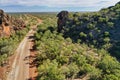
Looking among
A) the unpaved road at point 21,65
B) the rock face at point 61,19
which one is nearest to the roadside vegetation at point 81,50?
the rock face at point 61,19

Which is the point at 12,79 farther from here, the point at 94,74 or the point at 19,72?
the point at 94,74

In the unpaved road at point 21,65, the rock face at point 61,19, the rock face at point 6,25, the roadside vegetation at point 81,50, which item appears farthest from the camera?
the rock face at point 61,19

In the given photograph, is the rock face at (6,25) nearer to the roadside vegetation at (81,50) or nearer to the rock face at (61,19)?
the roadside vegetation at (81,50)

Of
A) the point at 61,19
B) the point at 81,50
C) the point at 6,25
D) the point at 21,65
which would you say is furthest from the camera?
the point at 61,19

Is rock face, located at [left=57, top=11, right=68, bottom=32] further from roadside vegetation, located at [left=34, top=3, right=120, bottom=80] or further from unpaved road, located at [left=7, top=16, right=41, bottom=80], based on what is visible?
unpaved road, located at [left=7, top=16, right=41, bottom=80]

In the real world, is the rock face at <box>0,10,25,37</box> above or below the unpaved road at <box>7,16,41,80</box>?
above

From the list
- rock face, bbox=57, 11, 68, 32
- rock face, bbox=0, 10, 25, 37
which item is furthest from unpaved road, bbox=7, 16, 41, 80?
rock face, bbox=57, 11, 68, 32

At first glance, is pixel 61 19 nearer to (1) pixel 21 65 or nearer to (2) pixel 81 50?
(2) pixel 81 50

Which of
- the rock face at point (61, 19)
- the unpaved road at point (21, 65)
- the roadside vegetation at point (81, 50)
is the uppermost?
the rock face at point (61, 19)

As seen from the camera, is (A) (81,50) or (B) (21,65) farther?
(A) (81,50)

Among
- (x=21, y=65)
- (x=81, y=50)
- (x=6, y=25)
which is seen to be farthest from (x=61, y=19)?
(x=21, y=65)

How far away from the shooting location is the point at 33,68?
55719mm

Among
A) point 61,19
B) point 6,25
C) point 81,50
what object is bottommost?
point 81,50

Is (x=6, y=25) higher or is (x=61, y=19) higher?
(x=61, y=19)
